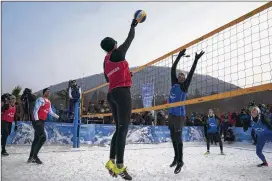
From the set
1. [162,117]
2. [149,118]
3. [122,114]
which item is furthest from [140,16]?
[162,117]

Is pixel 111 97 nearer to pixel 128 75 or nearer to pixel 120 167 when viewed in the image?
pixel 128 75

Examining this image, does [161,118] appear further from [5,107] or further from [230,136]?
[5,107]

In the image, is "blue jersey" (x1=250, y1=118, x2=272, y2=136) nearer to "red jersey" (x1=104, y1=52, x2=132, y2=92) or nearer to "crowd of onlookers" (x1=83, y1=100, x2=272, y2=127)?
"red jersey" (x1=104, y1=52, x2=132, y2=92)

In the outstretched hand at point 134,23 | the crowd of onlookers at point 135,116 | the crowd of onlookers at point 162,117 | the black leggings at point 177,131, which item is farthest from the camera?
the crowd of onlookers at point 162,117

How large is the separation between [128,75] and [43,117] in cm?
353

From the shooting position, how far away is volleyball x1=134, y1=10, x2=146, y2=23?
11.4 ft

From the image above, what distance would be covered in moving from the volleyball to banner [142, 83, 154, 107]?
32.2ft

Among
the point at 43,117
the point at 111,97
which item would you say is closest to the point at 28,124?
the point at 43,117

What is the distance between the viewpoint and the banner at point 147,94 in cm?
1340

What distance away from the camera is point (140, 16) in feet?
11.5

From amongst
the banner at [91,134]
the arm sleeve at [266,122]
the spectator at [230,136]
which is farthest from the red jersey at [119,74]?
the spectator at [230,136]

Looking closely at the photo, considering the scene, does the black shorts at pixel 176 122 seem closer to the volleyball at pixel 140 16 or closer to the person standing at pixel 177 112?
the person standing at pixel 177 112

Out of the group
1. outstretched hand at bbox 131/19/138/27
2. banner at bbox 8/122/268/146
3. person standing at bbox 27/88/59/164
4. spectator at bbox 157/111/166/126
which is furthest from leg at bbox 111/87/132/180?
spectator at bbox 157/111/166/126

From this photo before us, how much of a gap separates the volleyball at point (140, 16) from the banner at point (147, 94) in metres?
9.80
